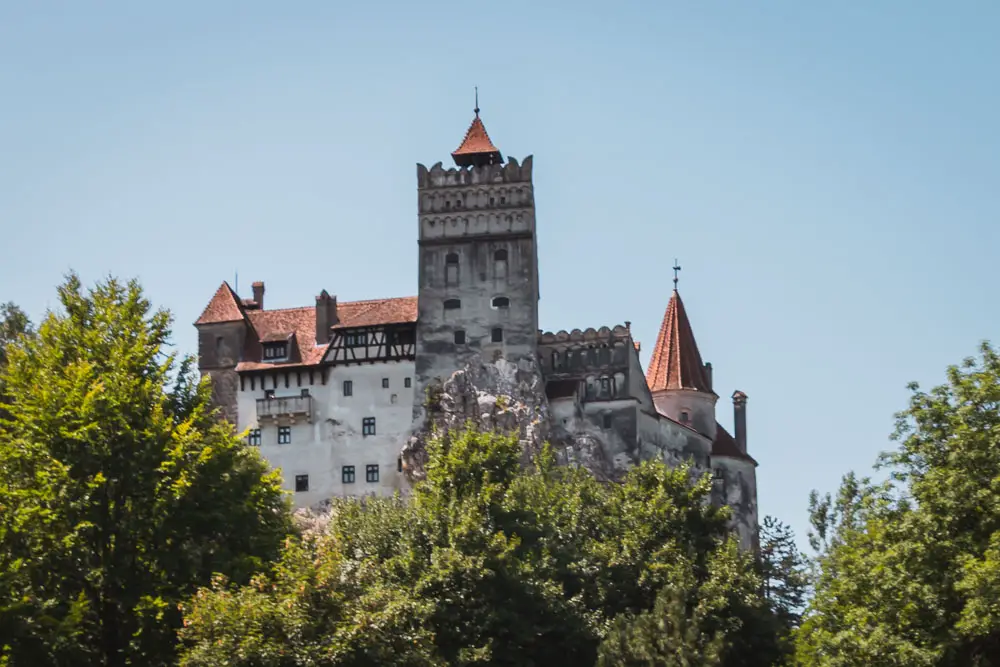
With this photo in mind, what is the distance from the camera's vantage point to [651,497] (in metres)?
65.1

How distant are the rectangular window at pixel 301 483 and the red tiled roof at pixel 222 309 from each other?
1050cm

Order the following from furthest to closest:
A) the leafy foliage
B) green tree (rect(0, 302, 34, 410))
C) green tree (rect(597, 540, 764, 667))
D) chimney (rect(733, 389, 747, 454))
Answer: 1. chimney (rect(733, 389, 747, 454))
2. green tree (rect(0, 302, 34, 410))
3. green tree (rect(597, 540, 764, 667))
4. the leafy foliage

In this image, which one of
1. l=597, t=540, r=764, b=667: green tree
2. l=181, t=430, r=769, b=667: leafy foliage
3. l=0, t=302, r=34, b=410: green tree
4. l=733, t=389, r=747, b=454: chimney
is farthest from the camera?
l=733, t=389, r=747, b=454: chimney

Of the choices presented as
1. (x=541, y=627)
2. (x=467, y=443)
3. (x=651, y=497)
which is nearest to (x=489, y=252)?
(x=467, y=443)

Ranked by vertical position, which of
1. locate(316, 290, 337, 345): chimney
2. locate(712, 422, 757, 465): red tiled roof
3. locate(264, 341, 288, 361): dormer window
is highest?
locate(316, 290, 337, 345): chimney

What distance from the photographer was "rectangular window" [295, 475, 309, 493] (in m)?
94.6

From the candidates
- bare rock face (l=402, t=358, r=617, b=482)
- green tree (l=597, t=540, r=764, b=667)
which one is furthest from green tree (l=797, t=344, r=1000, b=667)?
bare rock face (l=402, t=358, r=617, b=482)

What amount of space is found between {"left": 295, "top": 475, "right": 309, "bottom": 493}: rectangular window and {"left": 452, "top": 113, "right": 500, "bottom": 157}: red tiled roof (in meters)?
20.2

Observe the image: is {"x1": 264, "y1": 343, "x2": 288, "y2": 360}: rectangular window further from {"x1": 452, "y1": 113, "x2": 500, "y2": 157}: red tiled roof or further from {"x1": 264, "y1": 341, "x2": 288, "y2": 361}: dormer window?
{"x1": 452, "y1": 113, "x2": 500, "y2": 157}: red tiled roof

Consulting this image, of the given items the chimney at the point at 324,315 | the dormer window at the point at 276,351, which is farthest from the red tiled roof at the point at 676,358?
the dormer window at the point at 276,351

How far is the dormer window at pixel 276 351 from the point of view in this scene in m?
98.4

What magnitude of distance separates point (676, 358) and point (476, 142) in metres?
16.5

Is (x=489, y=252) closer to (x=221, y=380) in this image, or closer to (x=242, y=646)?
(x=221, y=380)

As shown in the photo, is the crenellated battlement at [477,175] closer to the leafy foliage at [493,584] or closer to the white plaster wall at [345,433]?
the white plaster wall at [345,433]
